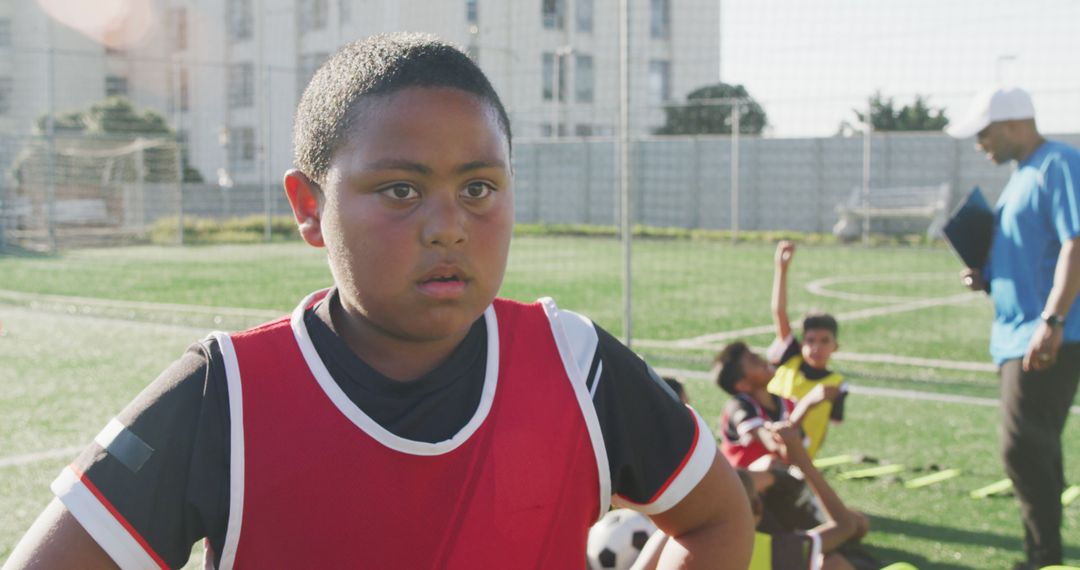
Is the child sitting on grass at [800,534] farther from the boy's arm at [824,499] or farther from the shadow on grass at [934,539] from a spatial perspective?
the shadow on grass at [934,539]

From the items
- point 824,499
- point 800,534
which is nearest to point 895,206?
point 824,499

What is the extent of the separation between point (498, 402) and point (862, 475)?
465 centimetres

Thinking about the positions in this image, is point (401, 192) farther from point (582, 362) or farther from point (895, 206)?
point (895, 206)

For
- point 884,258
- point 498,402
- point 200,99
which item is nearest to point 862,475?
Answer: point 498,402

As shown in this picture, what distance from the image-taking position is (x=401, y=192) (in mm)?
1546

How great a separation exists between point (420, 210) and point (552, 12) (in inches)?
1427

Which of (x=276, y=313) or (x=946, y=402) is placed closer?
(x=946, y=402)

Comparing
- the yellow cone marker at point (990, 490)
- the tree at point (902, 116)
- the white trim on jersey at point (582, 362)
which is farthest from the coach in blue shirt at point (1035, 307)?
the tree at point (902, 116)

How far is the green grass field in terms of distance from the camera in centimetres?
541

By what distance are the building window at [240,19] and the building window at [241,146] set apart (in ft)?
17.5

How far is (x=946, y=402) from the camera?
26.2 feet

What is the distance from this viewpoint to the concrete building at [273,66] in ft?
91.3

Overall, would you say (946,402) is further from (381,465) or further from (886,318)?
(381,465)

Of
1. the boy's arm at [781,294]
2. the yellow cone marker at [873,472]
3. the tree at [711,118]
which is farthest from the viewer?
the tree at [711,118]
